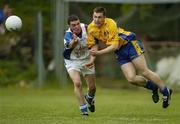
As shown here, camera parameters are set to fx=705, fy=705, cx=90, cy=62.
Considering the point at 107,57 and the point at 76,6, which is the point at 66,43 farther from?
the point at 107,57

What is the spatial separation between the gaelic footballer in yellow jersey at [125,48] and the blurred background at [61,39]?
→ 475 inches

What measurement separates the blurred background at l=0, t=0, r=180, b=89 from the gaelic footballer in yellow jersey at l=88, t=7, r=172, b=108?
12066 mm

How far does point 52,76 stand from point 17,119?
1737 cm

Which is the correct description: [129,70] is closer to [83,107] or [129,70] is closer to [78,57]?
[78,57]

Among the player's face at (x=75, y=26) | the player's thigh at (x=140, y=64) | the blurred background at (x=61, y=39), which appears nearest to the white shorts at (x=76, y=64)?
the player's face at (x=75, y=26)

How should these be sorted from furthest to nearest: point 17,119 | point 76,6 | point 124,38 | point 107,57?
point 107,57 → point 76,6 → point 124,38 → point 17,119

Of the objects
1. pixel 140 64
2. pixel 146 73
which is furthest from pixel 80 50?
pixel 146 73

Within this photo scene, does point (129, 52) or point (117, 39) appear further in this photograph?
point (129, 52)

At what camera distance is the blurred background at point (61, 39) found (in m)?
28.9

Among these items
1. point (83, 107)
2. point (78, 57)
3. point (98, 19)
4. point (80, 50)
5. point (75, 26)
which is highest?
point (98, 19)

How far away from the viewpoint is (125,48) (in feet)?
49.0

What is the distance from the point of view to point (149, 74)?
1499 centimetres

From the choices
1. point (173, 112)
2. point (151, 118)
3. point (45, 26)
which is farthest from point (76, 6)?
point (151, 118)

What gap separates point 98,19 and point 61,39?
49.2 feet
